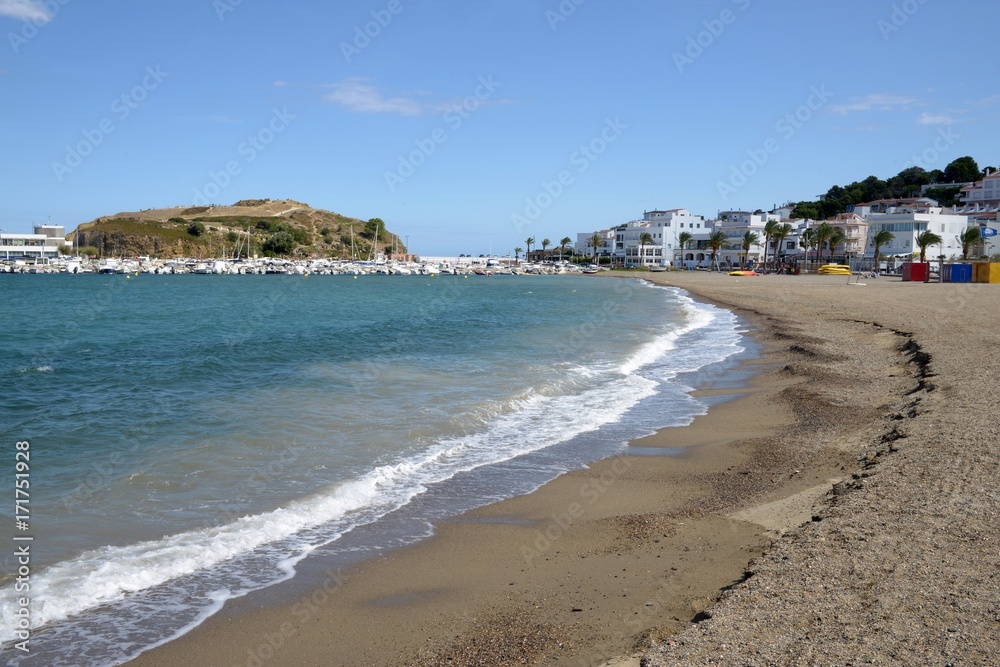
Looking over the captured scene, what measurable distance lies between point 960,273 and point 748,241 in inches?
2310

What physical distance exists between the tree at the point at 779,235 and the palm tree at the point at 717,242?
9.02 meters

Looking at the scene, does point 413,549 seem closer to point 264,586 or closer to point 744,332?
point 264,586

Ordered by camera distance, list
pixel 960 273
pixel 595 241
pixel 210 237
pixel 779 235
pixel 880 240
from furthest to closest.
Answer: pixel 210 237 → pixel 595 241 → pixel 779 235 → pixel 880 240 → pixel 960 273

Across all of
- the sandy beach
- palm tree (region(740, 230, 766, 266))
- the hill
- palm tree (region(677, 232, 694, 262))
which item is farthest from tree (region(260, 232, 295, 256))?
the sandy beach

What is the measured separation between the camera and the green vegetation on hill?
148 meters

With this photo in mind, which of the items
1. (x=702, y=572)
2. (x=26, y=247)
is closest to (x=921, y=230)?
(x=702, y=572)

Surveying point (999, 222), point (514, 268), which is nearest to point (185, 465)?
point (999, 222)

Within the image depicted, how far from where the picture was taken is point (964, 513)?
21.0 feet

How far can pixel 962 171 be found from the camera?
511 feet

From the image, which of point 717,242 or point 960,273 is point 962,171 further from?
point 960,273

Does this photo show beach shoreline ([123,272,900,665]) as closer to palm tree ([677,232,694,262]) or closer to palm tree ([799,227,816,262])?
palm tree ([799,227,816,262])

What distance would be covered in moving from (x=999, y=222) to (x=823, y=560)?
374ft

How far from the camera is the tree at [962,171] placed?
155125mm

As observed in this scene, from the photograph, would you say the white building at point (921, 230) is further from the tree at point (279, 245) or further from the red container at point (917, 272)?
the tree at point (279, 245)
